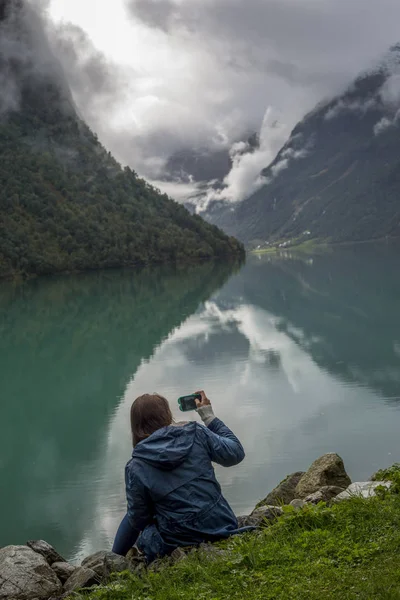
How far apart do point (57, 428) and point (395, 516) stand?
15.3 metres

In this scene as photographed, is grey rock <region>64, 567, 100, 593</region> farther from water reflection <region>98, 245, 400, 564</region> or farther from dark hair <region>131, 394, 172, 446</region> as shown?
water reflection <region>98, 245, 400, 564</region>

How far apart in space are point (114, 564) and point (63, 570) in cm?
134

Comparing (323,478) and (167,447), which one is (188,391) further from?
(167,447)

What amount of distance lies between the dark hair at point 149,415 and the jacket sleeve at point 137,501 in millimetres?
396

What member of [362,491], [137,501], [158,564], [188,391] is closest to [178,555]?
[158,564]

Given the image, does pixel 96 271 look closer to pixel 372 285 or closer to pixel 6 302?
pixel 6 302

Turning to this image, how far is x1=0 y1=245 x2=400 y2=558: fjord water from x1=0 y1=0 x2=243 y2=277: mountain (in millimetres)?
88167

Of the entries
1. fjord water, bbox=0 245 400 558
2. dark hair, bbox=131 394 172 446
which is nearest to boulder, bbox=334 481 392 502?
dark hair, bbox=131 394 172 446

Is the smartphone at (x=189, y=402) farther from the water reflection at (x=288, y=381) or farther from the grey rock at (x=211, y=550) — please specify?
the water reflection at (x=288, y=381)

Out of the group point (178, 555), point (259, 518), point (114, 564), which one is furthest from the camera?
point (259, 518)

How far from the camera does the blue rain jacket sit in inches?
277

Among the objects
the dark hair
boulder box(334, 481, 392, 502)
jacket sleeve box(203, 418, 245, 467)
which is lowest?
boulder box(334, 481, 392, 502)

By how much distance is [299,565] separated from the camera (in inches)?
250

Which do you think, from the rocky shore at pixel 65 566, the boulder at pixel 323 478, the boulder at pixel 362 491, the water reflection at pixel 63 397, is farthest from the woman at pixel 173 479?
the water reflection at pixel 63 397
